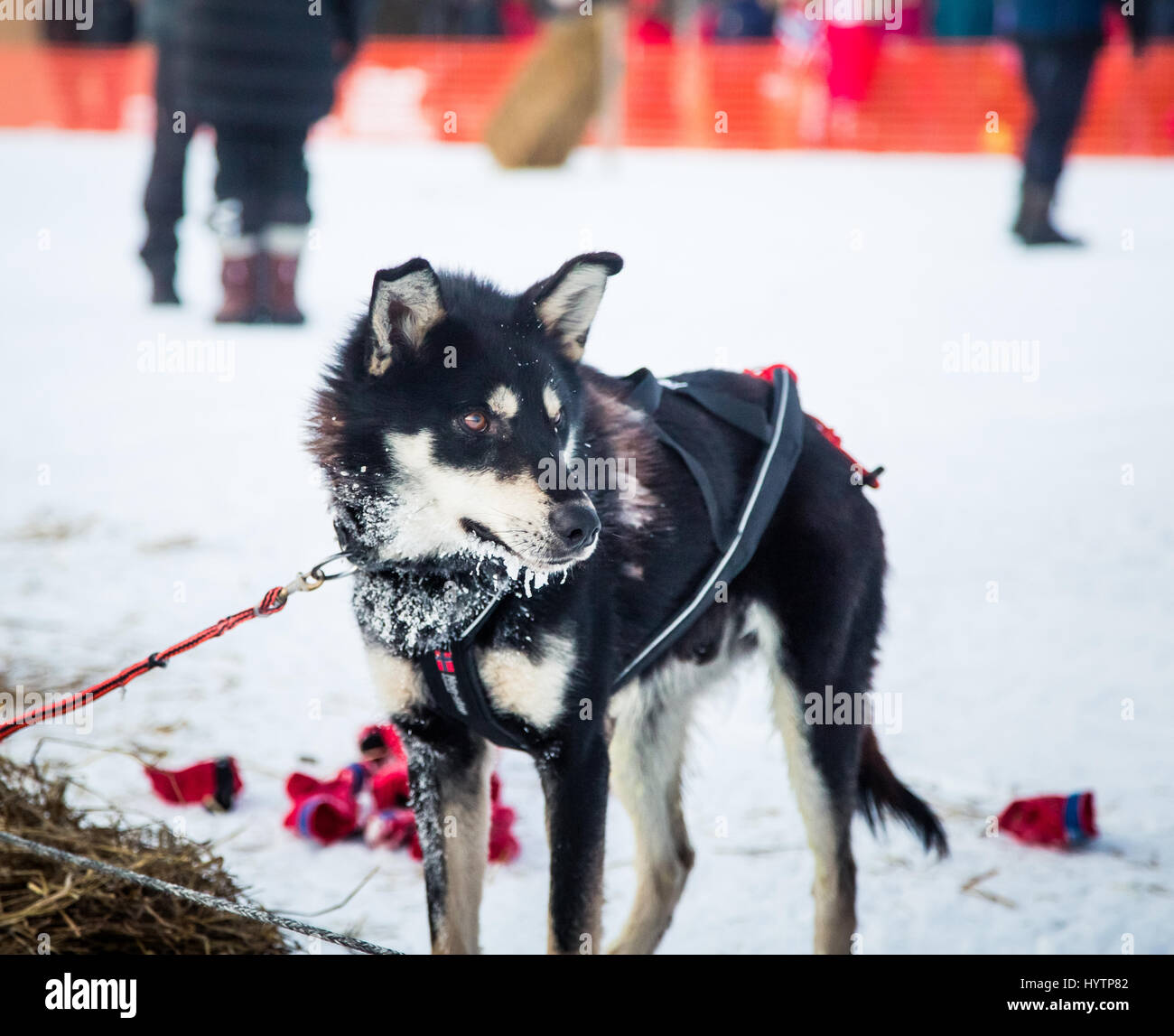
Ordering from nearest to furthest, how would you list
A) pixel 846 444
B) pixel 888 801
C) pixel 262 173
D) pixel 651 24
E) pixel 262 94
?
pixel 888 801 < pixel 846 444 < pixel 262 94 < pixel 262 173 < pixel 651 24

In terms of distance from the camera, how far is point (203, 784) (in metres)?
3.07

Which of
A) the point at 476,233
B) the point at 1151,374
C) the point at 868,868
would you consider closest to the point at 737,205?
the point at 476,233

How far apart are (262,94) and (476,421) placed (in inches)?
193

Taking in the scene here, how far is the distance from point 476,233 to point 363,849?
7104 mm

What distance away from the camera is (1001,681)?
3.91 m

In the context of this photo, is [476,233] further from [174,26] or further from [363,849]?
[363,849]

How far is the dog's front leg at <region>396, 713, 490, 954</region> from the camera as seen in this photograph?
7.30 ft

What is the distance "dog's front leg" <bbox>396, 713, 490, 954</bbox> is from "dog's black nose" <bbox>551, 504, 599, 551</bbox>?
45cm
